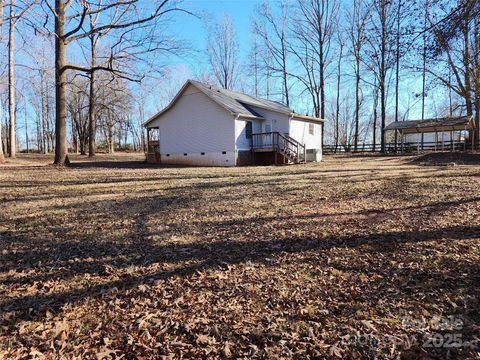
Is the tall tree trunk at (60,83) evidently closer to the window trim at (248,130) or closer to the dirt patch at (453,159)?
the window trim at (248,130)

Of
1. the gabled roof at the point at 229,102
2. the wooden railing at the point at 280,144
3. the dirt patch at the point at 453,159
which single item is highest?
the gabled roof at the point at 229,102

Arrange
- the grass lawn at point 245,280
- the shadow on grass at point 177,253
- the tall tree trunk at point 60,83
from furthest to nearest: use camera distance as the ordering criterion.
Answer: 1. the tall tree trunk at point 60,83
2. the shadow on grass at point 177,253
3. the grass lawn at point 245,280

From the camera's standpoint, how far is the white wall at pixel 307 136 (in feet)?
70.7

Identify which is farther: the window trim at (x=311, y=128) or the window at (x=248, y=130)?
the window trim at (x=311, y=128)

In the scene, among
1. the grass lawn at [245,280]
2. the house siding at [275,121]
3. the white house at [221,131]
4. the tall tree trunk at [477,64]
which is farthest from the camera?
the house siding at [275,121]

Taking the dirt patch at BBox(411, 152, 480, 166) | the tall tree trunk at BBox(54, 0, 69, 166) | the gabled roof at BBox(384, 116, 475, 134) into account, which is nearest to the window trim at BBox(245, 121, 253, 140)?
the dirt patch at BBox(411, 152, 480, 166)

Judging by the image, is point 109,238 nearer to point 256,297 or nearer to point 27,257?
point 27,257

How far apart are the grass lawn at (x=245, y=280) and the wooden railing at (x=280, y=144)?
12.6 m

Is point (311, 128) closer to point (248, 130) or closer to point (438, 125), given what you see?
point (248, 130)

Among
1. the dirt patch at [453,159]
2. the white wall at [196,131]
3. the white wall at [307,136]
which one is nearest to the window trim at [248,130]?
the white wall at [196,131]

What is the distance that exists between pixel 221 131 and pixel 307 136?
7.50 m

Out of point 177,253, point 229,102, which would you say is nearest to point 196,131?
point 229,102

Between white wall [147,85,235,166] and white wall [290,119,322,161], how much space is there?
15.8 feet

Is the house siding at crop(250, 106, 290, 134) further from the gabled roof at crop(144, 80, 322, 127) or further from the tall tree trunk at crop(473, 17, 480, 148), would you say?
the tall tree trunk at crop(473, 17, 480, 148)
